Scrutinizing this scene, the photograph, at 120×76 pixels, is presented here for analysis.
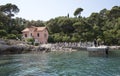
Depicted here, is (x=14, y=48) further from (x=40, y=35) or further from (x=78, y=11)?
(x=78, y=11)

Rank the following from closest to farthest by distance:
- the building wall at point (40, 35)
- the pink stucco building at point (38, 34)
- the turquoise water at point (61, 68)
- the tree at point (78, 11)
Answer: the turquoise water at point (61, 68) → the building wall at point (40, 35) → the pink stucco building at point (38, 34) → the tree at point (78, 11)

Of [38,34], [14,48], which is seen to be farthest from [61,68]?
[38,34]

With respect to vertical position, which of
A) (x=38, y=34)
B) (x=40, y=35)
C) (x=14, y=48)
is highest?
(x=38, y=34)

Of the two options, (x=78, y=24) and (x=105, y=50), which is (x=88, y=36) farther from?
(x=105, y=50)

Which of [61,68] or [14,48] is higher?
[14,48]

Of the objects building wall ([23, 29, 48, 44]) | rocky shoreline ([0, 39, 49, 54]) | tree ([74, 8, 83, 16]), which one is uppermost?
tree ([74, 8, 83, 16])

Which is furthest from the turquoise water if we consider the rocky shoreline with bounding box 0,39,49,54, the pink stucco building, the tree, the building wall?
the tree

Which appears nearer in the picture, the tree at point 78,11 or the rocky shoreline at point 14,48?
the rocky shoreline at point 14,48

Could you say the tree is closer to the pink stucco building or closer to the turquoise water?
the pink stucco building

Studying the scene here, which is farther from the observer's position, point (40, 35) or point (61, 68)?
point (40, 35)

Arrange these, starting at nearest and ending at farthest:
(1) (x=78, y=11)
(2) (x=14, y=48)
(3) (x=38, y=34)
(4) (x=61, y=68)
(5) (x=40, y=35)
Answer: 1. (4) (x=61, y=68)
2. (2) (x=14, y=48)
3. (5) (x=40, y=35)
4. (3) (x=38, y=34)
5. (1) (x=78, y=11)

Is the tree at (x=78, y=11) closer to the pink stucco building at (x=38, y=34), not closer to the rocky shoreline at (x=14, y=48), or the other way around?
the pink stucco building at (x=38, y=34)

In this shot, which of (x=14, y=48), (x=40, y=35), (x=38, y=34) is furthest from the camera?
(x=38, y=34)

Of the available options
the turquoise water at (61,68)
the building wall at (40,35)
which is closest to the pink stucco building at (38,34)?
the building wall at (40,35)
